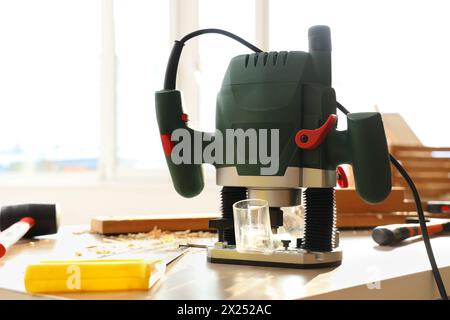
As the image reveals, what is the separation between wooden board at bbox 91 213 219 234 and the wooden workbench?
19 cm

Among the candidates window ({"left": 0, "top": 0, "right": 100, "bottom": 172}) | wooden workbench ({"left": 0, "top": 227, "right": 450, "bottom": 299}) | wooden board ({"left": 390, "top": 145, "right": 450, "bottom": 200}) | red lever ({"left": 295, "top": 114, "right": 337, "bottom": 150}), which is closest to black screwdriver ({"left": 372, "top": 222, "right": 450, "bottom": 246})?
wooden workbench ({"left": 0, "top": 227, "right": 450, "bottom": 299})

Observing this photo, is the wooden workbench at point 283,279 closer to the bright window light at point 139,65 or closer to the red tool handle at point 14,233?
the red tool handle at point 14,233

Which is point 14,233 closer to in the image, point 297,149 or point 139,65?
point 297,149

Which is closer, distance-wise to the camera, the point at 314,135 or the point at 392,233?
the point at 314,135

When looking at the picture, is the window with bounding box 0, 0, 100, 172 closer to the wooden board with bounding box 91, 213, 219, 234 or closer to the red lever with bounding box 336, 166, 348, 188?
the wooden board with bounding box 91, 213, 219, 234

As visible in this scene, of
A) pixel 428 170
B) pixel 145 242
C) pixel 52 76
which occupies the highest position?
pixel 52 76

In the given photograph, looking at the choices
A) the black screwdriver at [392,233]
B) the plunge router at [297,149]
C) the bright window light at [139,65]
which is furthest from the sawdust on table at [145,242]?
the bright window light at [139,65]

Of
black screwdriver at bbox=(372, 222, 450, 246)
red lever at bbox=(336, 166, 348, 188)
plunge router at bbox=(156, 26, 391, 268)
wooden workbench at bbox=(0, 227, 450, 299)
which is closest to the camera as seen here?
wooden workbench at bbox=(0, 227, 450, 299)

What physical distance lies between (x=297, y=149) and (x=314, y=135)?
0.03 m

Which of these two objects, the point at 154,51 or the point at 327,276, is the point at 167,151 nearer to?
the point at 327,276

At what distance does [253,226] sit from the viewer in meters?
0.75

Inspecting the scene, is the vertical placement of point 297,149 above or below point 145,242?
above

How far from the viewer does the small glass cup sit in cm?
74

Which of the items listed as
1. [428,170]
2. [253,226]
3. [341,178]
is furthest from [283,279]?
[428,170]
